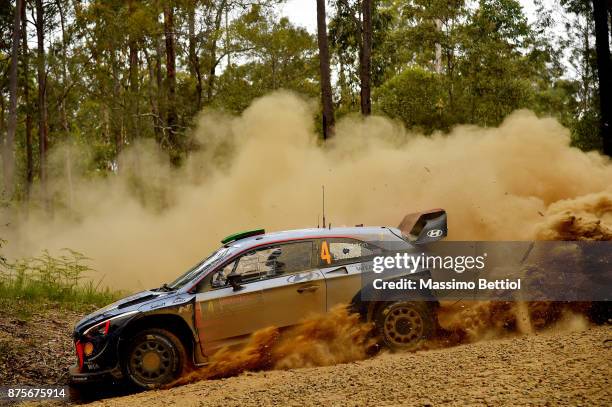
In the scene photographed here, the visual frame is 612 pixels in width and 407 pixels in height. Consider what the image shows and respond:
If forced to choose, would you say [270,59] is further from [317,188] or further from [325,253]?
[325,253]

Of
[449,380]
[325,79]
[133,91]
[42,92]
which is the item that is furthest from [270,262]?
[133,91]

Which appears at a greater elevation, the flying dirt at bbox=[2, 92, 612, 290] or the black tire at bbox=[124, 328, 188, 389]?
the flying dirt at bbox=[2, 92, 612, 290]

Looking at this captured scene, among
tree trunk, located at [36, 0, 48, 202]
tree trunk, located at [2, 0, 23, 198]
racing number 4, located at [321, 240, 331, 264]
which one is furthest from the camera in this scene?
tree trunk, located at [36, 0, 48, 202]

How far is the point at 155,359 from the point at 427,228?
377 centimetres

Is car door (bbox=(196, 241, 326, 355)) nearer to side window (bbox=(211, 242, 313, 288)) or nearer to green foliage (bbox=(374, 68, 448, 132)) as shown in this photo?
side window (bbox=(211, 242, 313, 288))

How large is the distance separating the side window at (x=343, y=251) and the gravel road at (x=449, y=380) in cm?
128

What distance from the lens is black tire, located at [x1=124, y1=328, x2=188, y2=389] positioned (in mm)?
8477

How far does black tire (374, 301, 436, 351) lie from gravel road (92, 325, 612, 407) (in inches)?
11.2

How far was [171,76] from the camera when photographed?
31.8 metres

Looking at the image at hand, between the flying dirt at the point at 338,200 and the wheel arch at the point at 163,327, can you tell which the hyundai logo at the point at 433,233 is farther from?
the wheel arch at the point at 163,327

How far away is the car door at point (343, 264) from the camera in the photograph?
8727mm

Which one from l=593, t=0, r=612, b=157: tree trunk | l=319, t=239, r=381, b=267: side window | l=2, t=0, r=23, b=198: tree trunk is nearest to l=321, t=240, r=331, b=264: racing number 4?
l=319, t=239, r=381, b=267: side window

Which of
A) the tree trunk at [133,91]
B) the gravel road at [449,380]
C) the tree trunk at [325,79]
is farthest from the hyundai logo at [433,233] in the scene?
the tree trunk at [133,91]

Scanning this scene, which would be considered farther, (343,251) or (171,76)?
(171,76)
